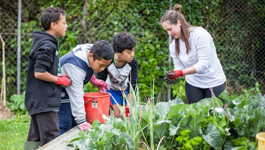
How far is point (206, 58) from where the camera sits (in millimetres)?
3059

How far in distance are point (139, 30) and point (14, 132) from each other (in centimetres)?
264

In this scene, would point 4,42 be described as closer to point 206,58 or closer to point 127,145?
point 206,58

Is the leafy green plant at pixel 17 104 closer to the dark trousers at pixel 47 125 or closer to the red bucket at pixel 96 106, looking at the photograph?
the dark trousers at pixel 47 125

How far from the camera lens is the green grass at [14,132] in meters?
3.79

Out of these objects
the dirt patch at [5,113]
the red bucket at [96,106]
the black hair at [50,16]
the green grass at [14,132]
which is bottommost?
the green grass at [14,132]

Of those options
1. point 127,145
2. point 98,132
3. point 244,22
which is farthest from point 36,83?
point 244,22

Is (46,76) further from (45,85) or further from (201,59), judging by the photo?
(201,59)

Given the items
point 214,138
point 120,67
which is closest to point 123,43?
point 120,67

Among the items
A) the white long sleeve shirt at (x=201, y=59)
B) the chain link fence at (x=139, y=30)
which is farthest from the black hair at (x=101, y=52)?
the chain link fence at (x=139, y=30)

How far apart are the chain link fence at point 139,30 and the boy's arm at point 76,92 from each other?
9.49 feet

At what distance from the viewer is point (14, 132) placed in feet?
14.5

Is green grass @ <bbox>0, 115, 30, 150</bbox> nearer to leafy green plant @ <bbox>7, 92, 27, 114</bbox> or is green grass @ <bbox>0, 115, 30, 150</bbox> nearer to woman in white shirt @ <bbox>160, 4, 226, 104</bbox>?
leafy green plant @ <bbox>7, 92, 27, 114</bbox>

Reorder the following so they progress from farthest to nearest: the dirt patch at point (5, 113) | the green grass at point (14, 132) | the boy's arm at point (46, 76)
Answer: the dirt patch at point (5, 113)
the green grass at point (14, 132)
the boy's arm at point (46, 76)

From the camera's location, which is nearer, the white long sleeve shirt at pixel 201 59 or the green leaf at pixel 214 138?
the green leaf at pixel 214 138
